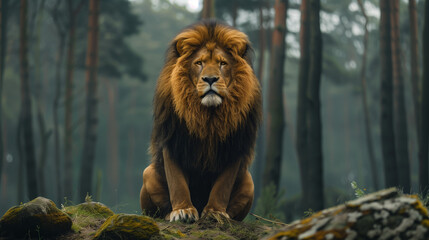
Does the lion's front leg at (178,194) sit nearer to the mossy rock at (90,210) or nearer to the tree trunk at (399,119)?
the mossy rock at (90,210)

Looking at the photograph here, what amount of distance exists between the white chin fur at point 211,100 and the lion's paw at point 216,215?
89 centimetres

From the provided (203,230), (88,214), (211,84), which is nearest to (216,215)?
(203,230)

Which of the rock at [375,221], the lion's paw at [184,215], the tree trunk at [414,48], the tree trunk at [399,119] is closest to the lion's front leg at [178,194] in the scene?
the lion's paw at [184,215]

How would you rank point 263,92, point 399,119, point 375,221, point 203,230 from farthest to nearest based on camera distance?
point 263,92 < point 399,119 < point 203,230 < point 375,221

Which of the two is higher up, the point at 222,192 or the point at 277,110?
the point at 277,110

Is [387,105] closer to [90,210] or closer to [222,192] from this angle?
[222,192]

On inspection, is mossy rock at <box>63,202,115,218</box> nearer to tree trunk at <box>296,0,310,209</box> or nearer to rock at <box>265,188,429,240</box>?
rock at <box>265,188,429,240</box>

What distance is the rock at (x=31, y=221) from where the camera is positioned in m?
3.62

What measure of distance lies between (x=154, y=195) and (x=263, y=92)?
20790 millimetres

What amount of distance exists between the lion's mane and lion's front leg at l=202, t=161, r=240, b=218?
7cm

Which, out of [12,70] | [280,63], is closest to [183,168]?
[280,63]

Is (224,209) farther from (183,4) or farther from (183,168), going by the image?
(183,4)

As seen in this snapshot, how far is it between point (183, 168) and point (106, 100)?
2933 centimetres

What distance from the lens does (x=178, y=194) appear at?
432 cm
